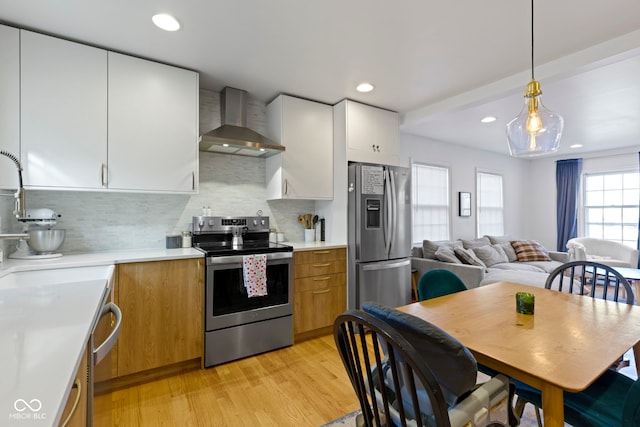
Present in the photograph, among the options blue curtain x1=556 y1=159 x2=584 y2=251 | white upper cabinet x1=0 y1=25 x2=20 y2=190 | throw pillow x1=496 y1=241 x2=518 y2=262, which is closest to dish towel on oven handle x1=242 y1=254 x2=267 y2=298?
white upper cabinet x1=0 y1=25 x2=20 y2=190

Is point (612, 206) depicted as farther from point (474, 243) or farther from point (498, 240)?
point (474, 243)

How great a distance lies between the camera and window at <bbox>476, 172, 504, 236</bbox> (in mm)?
5734

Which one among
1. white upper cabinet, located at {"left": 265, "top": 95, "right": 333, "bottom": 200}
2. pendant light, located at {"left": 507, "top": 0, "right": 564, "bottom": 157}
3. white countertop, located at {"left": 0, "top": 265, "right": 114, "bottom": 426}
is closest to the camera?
white countertop, located at {"left": 0, "top": 265, "right": 114, "bottom": 426}

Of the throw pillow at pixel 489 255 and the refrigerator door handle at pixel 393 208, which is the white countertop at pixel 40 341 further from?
the throw pillow at pixel 489 255

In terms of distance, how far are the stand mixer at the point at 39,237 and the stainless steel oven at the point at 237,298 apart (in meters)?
0.97

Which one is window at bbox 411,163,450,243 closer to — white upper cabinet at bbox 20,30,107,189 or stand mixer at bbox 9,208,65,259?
white upper cabinet at bbox 20,30,107,189

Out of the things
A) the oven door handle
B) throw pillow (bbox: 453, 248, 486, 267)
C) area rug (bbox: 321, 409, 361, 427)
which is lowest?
area rug (bbox: 321, 409, 361, 427)

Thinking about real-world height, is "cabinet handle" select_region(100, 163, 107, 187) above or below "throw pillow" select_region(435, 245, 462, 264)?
above

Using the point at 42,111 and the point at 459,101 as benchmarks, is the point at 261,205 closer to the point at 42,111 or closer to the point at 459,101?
the point at 42,111

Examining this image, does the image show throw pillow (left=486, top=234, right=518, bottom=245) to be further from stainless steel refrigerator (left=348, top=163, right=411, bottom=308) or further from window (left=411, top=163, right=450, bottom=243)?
stainless steel refrigerator (left=348, top=163, right=411, bottom=308)

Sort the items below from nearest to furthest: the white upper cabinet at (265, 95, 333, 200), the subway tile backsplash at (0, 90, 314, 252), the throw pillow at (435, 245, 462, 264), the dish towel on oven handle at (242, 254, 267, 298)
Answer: the subway tile backsplash at (0, 90, 314, 252) < the dish towel on oven handle at (242, 254, 267, 298) < the white upper cabinet at (265, 95, 333, 200) < the throw pillow at (435, 245, 462, 264)

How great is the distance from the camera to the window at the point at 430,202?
15.7 feet

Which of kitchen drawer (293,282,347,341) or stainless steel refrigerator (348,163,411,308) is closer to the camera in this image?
kitchen drawer (293,282,347,341)

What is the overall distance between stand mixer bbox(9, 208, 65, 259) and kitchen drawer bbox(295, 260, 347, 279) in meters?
1.82
